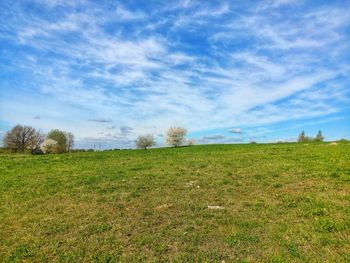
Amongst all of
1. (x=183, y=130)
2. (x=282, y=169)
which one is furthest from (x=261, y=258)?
(x=183, y=130)

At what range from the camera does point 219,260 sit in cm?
920

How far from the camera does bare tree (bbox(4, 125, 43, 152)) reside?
282ft

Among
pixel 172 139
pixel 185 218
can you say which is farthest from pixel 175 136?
pixel 185 218

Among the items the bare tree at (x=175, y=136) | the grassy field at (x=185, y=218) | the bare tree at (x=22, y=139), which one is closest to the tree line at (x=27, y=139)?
the bare tree at (x=22, y=139)

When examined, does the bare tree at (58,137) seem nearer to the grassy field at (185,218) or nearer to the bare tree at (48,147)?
the bare tree at (48,147)

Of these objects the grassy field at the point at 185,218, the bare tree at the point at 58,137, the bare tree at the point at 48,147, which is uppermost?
the bare tree at the point at 58,137

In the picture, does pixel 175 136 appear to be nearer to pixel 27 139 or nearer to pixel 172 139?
pixel 172 139

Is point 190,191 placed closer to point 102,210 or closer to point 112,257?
point 102,210

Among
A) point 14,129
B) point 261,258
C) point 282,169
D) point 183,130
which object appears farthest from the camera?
point 14,129

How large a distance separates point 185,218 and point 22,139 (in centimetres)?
8557

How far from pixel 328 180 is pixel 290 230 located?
7.18 meters

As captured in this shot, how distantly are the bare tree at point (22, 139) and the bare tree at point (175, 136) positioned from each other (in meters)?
34.9

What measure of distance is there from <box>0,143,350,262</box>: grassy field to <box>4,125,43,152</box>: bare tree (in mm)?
71866

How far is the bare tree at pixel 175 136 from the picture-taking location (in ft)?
257
